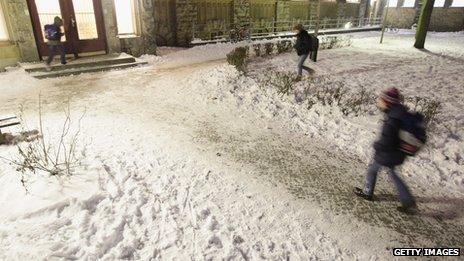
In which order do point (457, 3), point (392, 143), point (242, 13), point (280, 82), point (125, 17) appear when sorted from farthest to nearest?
point (457, 3), point (242, 13), point (125, 17), point (280, 82), point (392, 143)

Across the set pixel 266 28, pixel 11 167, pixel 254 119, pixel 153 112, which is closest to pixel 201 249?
pixel 11 167

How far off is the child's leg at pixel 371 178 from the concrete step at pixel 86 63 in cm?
1095

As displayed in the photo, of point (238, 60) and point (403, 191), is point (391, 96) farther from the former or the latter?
point (238, 60)

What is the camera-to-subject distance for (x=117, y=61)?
12.4 metres

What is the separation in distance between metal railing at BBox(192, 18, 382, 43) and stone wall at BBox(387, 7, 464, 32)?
20.1 ft

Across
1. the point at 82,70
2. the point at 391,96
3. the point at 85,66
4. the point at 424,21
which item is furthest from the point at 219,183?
the point at 424,21

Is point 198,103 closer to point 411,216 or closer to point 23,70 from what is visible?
point 411,216

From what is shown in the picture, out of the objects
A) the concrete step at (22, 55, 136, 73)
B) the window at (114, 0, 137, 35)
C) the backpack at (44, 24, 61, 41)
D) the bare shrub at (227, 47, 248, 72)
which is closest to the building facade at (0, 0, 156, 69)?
the window at (114, 0, 137, 35)

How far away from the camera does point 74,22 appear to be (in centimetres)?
1248

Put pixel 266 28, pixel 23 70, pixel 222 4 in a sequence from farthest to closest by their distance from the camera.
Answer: pixel 266 28 < pixel 222 4 < pixel 23 70

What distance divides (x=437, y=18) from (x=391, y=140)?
101ft

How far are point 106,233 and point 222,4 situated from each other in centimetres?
1801

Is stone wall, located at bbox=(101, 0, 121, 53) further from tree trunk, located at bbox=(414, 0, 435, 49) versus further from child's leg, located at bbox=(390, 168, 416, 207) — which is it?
tree trunk, located at bbox=(414, 0, 435, 49)

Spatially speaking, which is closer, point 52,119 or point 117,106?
point 52,119
